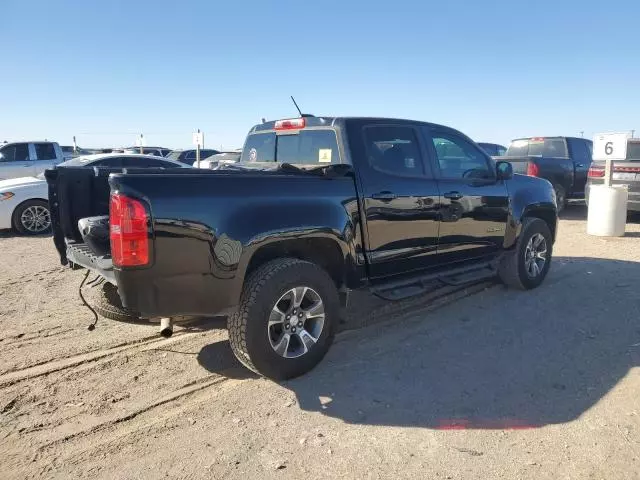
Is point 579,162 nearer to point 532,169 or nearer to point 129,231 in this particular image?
point 532,169

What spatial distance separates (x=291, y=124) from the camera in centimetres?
468

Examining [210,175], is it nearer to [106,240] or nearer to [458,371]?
[106,240]

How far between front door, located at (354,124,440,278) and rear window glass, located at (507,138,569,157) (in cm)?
906

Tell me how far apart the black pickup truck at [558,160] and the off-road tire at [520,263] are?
6.15 metres

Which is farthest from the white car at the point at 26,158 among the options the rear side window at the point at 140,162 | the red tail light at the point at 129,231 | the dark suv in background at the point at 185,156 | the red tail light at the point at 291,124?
the red tail light at the point at 129,231

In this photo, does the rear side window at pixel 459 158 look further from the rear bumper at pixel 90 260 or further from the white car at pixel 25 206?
the white car at pixel 25 206

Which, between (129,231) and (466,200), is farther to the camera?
(466,200)

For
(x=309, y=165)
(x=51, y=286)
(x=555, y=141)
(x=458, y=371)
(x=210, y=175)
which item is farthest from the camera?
(x=555, y=141)

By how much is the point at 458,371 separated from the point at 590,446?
109cm

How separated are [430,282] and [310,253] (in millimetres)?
1477

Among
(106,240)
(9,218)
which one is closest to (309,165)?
(106,240)

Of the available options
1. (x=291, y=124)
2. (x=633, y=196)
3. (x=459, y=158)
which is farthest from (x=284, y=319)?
(x=633, y=196)

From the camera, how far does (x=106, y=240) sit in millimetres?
3494

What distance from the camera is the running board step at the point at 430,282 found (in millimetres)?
4363
